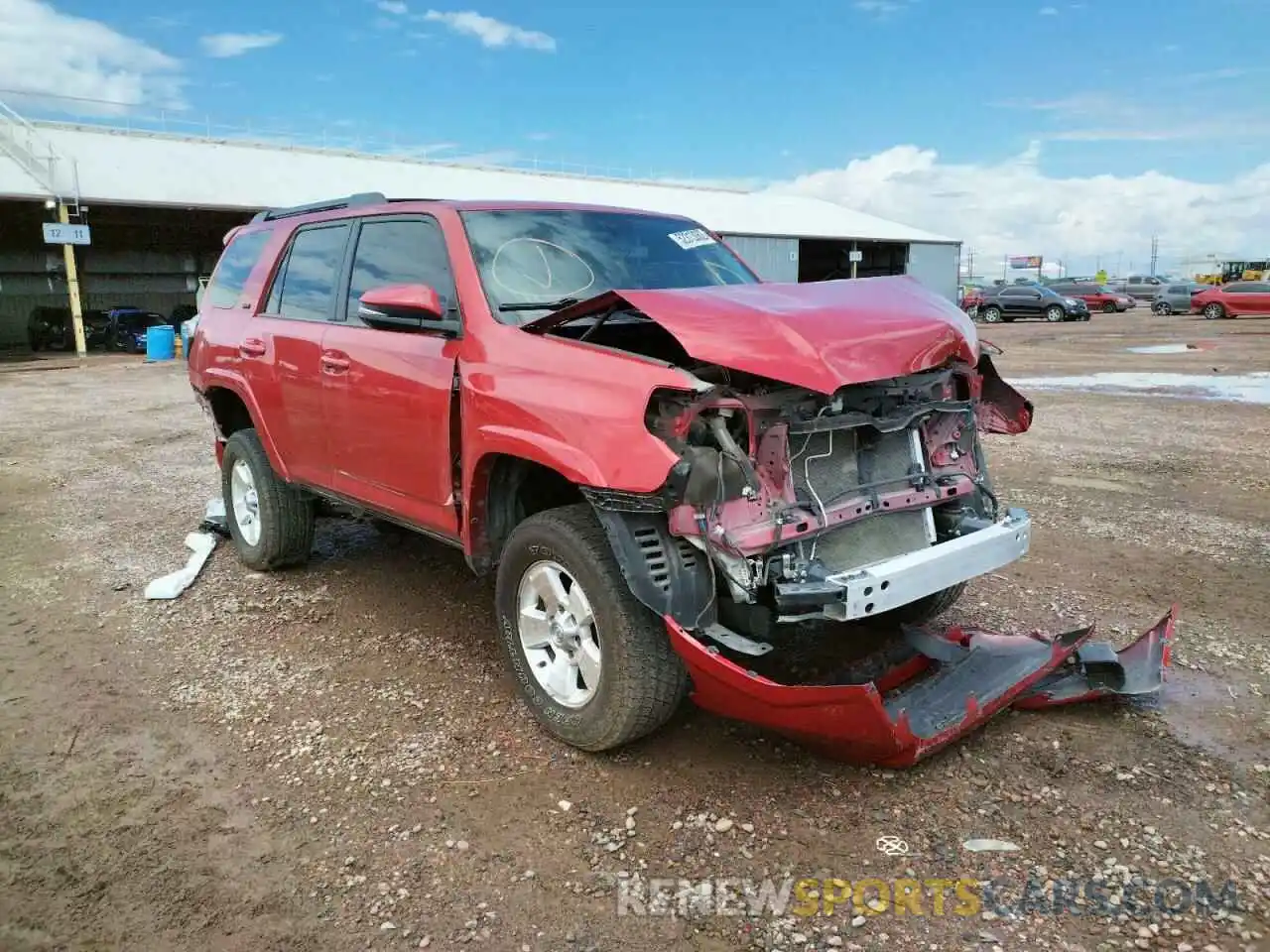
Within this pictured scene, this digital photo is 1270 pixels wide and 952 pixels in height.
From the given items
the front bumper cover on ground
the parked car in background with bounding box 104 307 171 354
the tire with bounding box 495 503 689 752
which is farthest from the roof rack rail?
the parked car in background with bounding box 104 307 171 354

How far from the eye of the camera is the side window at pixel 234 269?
18.6 ft

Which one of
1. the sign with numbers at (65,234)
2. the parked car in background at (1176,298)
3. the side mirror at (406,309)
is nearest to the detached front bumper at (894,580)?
the side mirror at (406,309)

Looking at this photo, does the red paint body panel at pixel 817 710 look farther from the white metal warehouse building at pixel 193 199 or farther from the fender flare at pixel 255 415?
the white metal warehouse building at pixel 193 199

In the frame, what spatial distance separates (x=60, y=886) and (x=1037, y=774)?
312cm

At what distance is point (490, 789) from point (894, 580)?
156 cm

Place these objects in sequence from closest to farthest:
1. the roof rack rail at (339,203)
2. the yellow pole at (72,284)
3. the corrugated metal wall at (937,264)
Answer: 1. the roof rack rail at (339,203)
2. the yellow pole at (72,284)
3. the corrugated metal wall at (937,264)

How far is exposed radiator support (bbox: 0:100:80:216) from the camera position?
79.7 feet

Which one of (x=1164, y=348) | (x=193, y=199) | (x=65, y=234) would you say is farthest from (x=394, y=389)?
(x=193, y=199)

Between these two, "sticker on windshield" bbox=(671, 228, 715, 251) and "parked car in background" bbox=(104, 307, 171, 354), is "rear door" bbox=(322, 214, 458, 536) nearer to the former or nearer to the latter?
A: "sticker on windshield" bbox=(671, 228, 715, 251)

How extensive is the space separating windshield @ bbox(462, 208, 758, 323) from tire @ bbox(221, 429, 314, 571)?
214cm

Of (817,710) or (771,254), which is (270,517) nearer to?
(817,710)

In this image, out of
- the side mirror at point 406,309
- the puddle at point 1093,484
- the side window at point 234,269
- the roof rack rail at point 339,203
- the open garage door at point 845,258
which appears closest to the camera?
the side mirror at point 406,309

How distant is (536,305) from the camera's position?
3.96 metres

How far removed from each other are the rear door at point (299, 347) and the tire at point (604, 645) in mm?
1829
